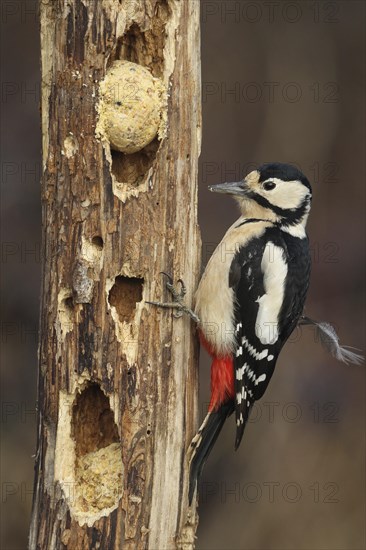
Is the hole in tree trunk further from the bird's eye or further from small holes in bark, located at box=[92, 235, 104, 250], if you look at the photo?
the bird's eye

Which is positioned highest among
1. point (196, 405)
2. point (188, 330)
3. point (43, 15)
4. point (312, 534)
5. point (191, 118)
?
point (43, 15)

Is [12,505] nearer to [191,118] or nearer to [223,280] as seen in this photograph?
[223,280]

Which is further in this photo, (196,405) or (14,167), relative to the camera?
(14,167)

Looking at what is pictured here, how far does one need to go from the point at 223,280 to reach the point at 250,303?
7.4 inches

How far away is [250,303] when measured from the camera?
4012mm

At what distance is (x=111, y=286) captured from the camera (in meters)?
3.46

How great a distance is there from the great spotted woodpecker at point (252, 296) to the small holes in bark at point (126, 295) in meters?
0.33

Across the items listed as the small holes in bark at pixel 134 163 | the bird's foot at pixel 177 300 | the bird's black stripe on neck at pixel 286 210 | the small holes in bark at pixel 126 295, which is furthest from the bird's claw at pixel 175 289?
the bird's black stripe on neck at pixel 286 210

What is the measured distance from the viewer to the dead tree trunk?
3.42m

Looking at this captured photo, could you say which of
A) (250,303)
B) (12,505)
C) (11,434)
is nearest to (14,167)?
(11,434)

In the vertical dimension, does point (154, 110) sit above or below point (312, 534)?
above

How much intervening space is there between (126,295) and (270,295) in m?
0.76

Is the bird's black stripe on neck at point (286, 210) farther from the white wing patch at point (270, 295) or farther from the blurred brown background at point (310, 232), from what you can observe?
the blurred brown background at point (310, 232)

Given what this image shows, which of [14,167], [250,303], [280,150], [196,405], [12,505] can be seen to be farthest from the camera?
[280,150]
